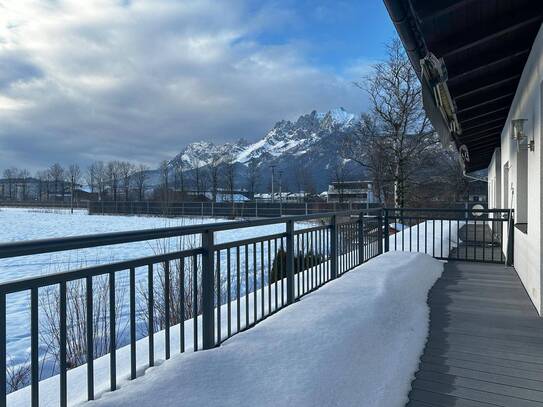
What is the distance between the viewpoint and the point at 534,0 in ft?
9.93

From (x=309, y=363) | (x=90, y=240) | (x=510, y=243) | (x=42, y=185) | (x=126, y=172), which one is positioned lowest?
(x=309, y=363)

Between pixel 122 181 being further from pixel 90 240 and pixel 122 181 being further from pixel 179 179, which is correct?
pixel 90 240

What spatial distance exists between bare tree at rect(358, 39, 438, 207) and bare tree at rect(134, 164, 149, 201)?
41757 millimetres

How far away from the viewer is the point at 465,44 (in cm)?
357

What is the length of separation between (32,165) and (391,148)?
78.0 metres

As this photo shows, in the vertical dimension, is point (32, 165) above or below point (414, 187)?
above

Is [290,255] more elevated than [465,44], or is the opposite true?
[465,44]

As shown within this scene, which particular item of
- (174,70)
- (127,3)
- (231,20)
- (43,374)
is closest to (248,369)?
(43,374)

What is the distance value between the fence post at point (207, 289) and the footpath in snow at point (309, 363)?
136mm

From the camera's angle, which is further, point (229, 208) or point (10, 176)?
point (10, 176)

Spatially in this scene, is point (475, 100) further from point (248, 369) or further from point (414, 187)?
point (414, 187)

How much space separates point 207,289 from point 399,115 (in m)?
17.0

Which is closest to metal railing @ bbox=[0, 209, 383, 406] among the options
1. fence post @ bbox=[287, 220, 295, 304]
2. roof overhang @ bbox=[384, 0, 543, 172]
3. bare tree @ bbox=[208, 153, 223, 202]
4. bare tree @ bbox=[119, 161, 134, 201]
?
fence post @ bbox=[287, 220, 295, 304]

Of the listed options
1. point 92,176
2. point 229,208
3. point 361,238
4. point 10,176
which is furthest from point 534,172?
point 10,176
